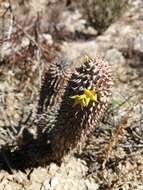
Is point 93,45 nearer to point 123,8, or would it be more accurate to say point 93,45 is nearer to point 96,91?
point 123,8

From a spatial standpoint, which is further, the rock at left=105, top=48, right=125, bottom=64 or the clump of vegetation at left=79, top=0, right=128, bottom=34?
the clump of vegetation at left=79, top=0, right=128, bottom=34

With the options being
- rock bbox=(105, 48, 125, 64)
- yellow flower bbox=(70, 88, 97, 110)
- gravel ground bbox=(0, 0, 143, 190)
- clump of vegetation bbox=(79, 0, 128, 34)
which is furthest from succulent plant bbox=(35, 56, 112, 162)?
clump of vegetation bbox=(79, 0, 128, 34)

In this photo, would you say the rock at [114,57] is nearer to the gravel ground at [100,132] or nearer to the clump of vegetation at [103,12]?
the gravel ground at [100,132]

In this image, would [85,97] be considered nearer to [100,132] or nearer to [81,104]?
[81,104]

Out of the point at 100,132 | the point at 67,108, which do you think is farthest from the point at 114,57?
the point at 67,108

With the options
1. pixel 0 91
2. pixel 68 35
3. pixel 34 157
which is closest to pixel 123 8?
pixel 68 35

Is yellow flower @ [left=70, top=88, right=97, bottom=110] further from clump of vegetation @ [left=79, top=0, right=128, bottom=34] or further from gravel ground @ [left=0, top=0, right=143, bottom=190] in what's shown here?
clump of vegetation @ [left=79, top=0, right=128, bottom=34]
